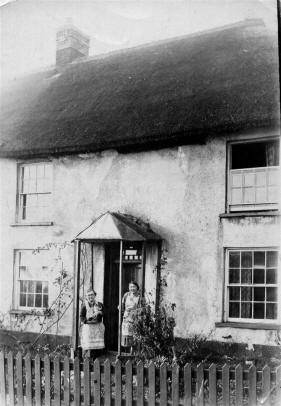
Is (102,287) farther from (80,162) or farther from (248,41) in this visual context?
(248,41)

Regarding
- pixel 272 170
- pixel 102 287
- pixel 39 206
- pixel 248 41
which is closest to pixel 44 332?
pixel 102 287

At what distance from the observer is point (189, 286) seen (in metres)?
9.95

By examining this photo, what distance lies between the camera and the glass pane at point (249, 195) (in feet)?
31.6

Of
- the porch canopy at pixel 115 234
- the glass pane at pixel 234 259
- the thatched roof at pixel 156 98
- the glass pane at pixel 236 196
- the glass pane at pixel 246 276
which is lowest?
the glass pane at pixel 246 276

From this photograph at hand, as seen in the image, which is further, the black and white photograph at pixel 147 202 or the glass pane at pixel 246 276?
the glass pane at pixel 246 276

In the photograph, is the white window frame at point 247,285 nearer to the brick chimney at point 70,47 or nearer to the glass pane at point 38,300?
the glass pane at point 38,300

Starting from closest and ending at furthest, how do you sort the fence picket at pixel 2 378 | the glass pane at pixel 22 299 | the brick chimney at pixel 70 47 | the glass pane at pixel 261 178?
the fence picket at pixel 2 378 < the glass pane at pixel 261 178 < the glass pane at pixel 22 299 < the brick chimney at pixel 70 47

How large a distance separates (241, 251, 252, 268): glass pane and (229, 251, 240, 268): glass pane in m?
0.09

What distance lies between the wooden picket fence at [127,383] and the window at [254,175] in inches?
162

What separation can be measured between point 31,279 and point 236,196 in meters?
5.69

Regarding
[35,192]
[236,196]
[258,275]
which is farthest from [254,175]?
[35,192]

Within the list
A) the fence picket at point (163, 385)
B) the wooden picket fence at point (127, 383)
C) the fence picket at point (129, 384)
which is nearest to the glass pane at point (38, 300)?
the wooden picket fence at point (127, 383)

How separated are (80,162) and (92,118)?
45.2 inches

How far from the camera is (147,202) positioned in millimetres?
10602
